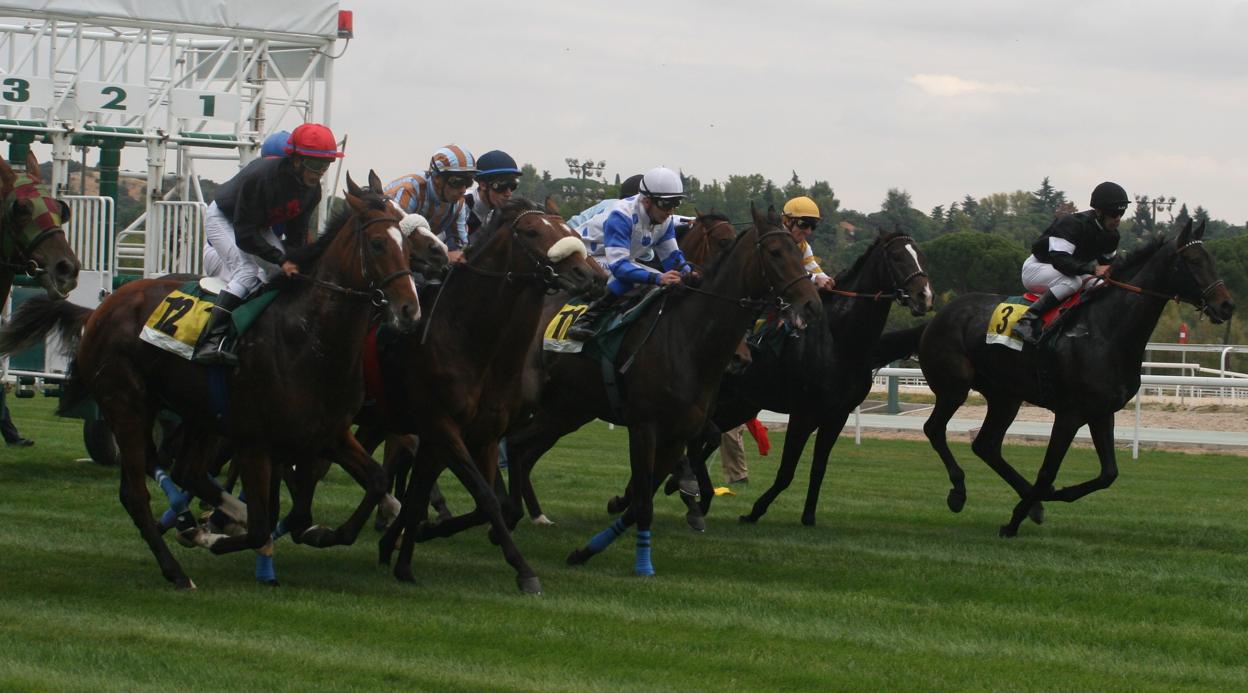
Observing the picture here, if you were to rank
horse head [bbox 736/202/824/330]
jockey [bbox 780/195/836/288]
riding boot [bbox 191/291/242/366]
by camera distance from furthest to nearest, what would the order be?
1. jockey [bbox 780/195/836/288]
2. horse head [bbox 736/202/824/330]
3. riding boot [bbox 191/291/242/366]

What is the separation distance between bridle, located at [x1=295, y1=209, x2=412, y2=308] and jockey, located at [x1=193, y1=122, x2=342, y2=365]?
20 cm

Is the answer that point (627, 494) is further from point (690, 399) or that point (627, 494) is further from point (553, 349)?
point (690, 399)

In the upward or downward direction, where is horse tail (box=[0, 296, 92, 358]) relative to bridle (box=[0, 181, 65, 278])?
downward

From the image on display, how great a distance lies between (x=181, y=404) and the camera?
8.00 meters

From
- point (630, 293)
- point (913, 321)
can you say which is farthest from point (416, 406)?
point (913, 321)

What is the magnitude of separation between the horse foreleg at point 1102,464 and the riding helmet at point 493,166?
4088 mm

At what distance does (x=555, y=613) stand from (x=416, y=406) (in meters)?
1.41

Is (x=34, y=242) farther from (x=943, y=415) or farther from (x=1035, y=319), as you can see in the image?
(x=943, y=415)

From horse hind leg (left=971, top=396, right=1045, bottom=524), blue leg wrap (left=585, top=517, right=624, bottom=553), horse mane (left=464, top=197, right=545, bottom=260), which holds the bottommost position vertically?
blue leg wrap (left=585, top=517, right=624, bottom=553)

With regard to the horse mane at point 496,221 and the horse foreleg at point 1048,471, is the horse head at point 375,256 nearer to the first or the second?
the horse mane at point 496,221

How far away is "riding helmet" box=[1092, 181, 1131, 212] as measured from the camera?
1088 centimetres

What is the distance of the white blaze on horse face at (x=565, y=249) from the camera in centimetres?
762

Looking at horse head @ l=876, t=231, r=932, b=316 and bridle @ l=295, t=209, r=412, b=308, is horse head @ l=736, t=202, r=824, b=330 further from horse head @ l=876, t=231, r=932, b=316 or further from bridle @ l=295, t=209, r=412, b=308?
horse head @ l=876, t=231, r=932, b=316

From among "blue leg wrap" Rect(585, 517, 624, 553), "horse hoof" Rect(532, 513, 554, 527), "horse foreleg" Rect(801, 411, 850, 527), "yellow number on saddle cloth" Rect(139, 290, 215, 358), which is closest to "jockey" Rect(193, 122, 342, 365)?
"yellow number on saddle cloth" Rect(139, 290, 215, 358)
